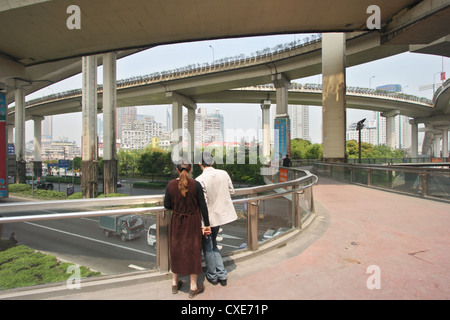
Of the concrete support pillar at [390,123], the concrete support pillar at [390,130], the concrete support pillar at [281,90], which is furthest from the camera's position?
the concrete support pillar at [390,130]

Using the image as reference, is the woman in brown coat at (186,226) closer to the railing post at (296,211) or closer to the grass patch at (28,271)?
the grass patch at (28,271)

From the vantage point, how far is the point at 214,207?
2852 mm

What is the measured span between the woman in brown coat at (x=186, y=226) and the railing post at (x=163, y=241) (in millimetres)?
284

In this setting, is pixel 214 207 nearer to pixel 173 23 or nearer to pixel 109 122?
pixel 173 23

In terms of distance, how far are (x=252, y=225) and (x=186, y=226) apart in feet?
4.30

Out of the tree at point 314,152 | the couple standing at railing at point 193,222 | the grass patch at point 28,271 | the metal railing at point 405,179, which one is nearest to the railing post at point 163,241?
the couple standing at railing at point 193,222

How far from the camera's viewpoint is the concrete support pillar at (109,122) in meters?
24.7

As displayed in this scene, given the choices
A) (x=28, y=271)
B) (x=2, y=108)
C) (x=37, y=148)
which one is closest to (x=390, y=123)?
(x=2, y=108)

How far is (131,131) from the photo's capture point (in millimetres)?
139625

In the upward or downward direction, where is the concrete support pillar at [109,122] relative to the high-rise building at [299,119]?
downward

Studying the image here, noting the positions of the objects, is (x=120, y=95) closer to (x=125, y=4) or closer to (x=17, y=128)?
(x=17, y=128)

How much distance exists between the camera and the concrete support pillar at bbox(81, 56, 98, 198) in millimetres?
23906

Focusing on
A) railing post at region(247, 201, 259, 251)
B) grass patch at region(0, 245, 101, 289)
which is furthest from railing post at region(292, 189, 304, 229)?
grass patch at region(0, 245, 101, 289)
